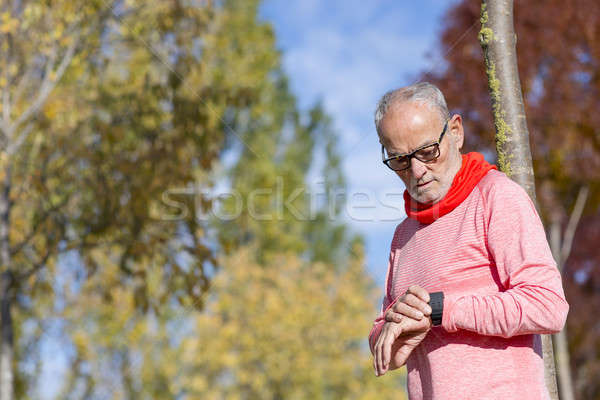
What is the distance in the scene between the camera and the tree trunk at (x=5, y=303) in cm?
522

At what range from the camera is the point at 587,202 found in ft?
26.8

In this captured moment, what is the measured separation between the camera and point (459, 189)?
158cm

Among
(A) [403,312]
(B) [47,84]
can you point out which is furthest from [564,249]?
(A) [403,312]

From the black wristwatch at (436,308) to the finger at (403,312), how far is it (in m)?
0.03

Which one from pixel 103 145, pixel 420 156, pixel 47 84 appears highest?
pixel 47 84

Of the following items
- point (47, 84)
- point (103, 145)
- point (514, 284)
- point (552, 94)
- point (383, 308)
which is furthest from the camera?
point (552, 94)

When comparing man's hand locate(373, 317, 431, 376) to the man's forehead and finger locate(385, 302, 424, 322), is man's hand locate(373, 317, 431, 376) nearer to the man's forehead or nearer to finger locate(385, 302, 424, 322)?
finger locate(385, 302, 424, 322)

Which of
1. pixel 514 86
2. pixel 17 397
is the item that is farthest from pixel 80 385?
pixel 514 86

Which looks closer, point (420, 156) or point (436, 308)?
point (436, 308)

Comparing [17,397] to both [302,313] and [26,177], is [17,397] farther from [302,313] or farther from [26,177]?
[302,313]

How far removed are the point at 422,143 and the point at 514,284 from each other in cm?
40

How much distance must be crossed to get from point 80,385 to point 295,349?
4.12 metres

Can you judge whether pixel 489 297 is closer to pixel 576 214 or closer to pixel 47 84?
pixel 47 84

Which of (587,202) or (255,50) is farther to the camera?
(255,50)
